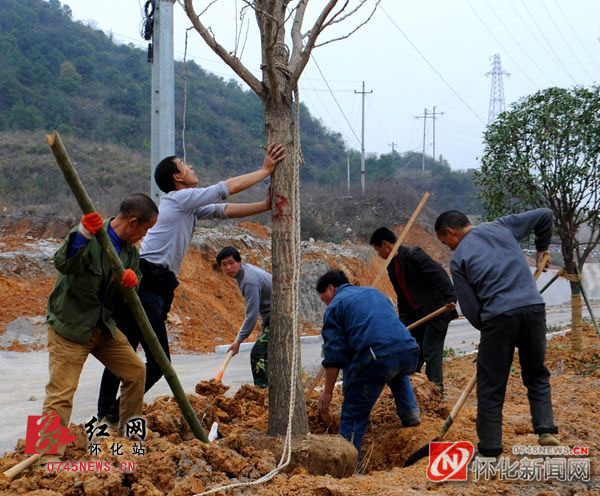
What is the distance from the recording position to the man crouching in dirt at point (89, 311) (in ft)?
13.1

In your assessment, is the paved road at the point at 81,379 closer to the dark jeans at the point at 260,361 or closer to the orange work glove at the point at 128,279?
the dark jeans at the point at 260,361

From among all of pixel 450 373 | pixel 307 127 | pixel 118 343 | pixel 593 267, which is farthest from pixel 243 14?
pixel 307 127

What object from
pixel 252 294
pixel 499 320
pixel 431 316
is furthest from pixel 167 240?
pixel 431 316

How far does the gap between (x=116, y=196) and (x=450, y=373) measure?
23972 millimetres

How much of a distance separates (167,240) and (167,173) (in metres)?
0.46

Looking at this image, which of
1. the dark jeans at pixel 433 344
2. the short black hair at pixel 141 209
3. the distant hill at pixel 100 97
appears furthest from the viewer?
the distant hill at pixel 100 97

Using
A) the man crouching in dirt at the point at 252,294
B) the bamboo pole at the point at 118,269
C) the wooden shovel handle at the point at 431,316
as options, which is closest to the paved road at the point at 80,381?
the man crouching in dirt at the point at 252,294

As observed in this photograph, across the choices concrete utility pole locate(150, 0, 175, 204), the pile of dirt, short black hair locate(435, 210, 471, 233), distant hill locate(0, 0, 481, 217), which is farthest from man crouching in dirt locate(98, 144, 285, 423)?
distant hill locate(0, 0, 481, 217)

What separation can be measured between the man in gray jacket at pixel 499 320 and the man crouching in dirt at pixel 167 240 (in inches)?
56.1

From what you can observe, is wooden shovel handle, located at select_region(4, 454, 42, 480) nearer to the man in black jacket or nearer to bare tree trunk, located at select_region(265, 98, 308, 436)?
bare tree trunk, located at select_region(265, 98, 308, 436)

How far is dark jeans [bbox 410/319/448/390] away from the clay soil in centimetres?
28

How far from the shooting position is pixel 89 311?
13.8 feet

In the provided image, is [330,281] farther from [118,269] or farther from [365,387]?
[118,269]

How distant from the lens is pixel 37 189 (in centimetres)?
3153
